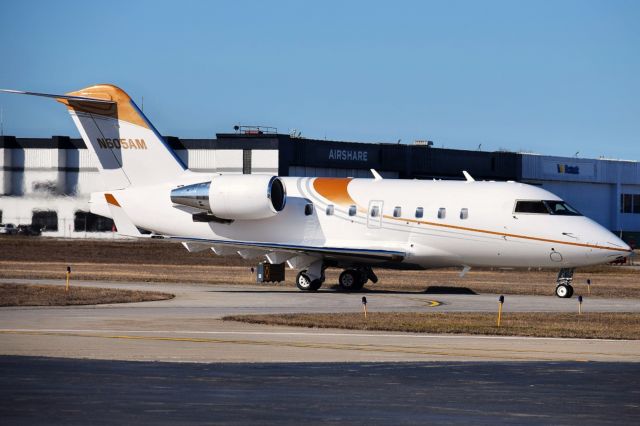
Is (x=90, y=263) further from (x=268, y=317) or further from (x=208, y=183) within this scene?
(x=268, y=317)

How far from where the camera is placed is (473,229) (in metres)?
43.7

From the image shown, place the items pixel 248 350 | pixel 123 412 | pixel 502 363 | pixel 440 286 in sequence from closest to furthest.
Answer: pixel 123 412 → pixel 502 363 → pixel 248 350 → pixel 440 286

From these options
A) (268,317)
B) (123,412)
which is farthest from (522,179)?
(123,412)

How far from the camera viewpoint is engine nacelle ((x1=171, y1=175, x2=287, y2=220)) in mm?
45250

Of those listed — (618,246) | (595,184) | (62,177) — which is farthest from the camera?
(595,184)

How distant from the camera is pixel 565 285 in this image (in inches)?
1687

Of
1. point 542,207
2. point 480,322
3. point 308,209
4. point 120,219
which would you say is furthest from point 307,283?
point 480,322

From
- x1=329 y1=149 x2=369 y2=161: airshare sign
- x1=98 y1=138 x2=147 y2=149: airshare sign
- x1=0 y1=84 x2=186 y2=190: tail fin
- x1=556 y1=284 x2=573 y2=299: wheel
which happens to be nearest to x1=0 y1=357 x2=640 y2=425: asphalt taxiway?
x1=556 y1=284 x2=573 y2=299: wheel

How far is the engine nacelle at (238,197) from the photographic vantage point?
4525 centimetres

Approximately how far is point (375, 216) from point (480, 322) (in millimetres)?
14973

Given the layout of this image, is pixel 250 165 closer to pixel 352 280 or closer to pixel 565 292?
pixel 352 280

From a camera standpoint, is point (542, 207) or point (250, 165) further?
point (250, 165)

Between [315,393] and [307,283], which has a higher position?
[315,393]

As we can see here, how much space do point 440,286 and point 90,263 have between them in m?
25.2
